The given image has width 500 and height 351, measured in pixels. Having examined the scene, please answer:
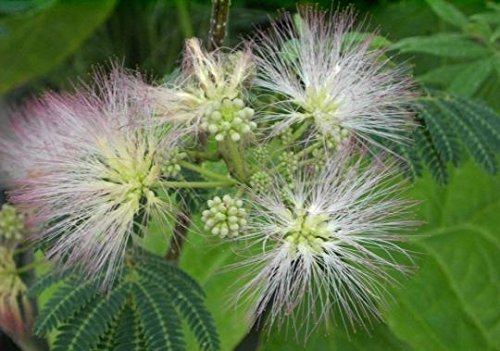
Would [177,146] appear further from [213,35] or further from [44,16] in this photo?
[44,16]

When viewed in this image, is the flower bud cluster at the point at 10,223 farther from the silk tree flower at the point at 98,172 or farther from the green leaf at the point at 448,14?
the green leaf at the point at 448,14

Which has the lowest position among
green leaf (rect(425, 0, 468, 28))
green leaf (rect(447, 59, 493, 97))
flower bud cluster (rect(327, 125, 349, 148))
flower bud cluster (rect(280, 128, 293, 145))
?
flower bud cluster (rect(280, 128, 293, 145))

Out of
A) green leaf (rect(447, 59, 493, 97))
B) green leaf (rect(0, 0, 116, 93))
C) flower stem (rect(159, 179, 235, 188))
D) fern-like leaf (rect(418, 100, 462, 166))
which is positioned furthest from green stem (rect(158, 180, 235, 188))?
green leaf (rect(0, 0, 116, 93))

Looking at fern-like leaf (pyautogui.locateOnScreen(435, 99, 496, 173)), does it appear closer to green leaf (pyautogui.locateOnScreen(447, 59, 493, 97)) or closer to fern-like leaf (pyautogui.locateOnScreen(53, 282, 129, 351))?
green leaf (pyautogui.locateOnScreen(447, 59, 493, 97))

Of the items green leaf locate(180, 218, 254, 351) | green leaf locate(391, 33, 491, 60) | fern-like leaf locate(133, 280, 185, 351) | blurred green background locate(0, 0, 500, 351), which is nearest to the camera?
fern-like leaf locate(133, 280, 185, 351)

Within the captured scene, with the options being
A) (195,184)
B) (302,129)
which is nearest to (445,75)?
(302,129)

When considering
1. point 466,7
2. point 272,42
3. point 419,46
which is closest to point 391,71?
point 272,42

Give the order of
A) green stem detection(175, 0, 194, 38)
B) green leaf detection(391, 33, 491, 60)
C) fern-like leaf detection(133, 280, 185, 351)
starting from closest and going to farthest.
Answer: fern-like leaf detection(133, 280, 185, 351)
green leaf detection(391, 33, 491, 60)
green stem detection(175, 0, 194, 38)

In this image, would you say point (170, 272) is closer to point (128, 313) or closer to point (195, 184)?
point (128, 313)
